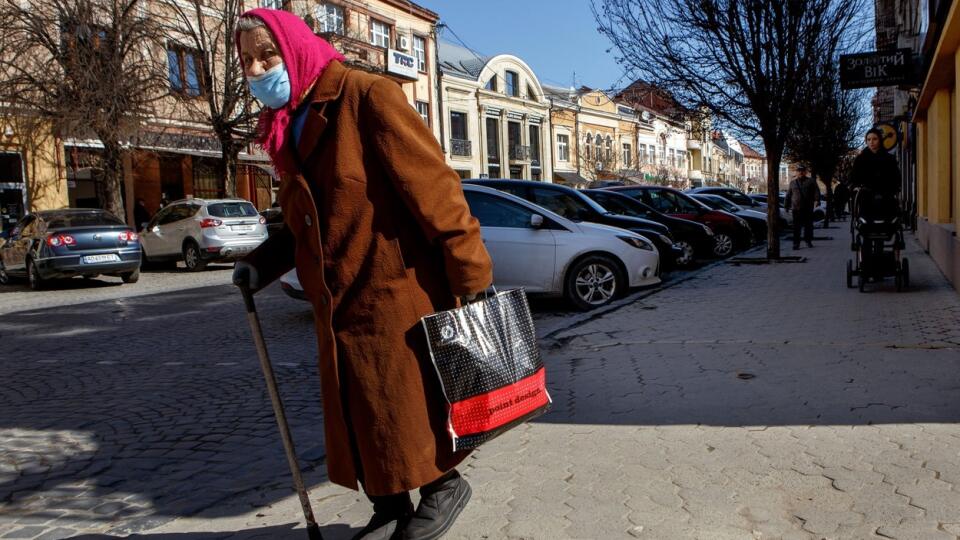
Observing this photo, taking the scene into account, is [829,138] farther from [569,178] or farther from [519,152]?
[569,178]

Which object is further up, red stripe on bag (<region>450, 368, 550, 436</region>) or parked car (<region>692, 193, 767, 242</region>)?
parked car (<region>692, 193, 767, 242</region>)

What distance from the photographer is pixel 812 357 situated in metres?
5.99

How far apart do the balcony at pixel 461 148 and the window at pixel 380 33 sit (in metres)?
7.02

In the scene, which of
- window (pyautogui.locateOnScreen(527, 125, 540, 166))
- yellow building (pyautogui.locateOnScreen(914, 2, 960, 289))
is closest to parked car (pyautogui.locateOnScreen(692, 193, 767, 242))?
yellow building (pyautogui.locateOnScreen(914, 2, 960, 289))

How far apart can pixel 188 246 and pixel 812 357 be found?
610 inches

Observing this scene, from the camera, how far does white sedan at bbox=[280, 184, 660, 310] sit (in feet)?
31.4

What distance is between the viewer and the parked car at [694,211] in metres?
17.2

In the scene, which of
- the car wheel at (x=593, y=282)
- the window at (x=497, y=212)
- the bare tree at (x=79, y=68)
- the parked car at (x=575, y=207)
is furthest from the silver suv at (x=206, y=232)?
the car wheel at (x=593, y=282)

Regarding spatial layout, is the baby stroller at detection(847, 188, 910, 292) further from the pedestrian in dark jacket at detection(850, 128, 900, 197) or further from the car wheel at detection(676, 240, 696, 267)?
the car wheel at detection(676, 240, 696, 267)

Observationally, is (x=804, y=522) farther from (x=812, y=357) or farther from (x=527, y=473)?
(x=812, y=357)

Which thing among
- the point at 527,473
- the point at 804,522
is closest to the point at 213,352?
the point at 527,473

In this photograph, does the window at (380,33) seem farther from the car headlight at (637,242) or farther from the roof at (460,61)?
the car headlight at (637,242)

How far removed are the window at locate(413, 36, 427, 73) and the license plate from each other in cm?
2841

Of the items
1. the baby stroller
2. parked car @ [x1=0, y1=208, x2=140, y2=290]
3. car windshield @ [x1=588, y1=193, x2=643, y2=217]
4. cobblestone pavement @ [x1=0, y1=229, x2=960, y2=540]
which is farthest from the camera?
parked car @ [x1=0, y1=208, x2=140, y2=290]
